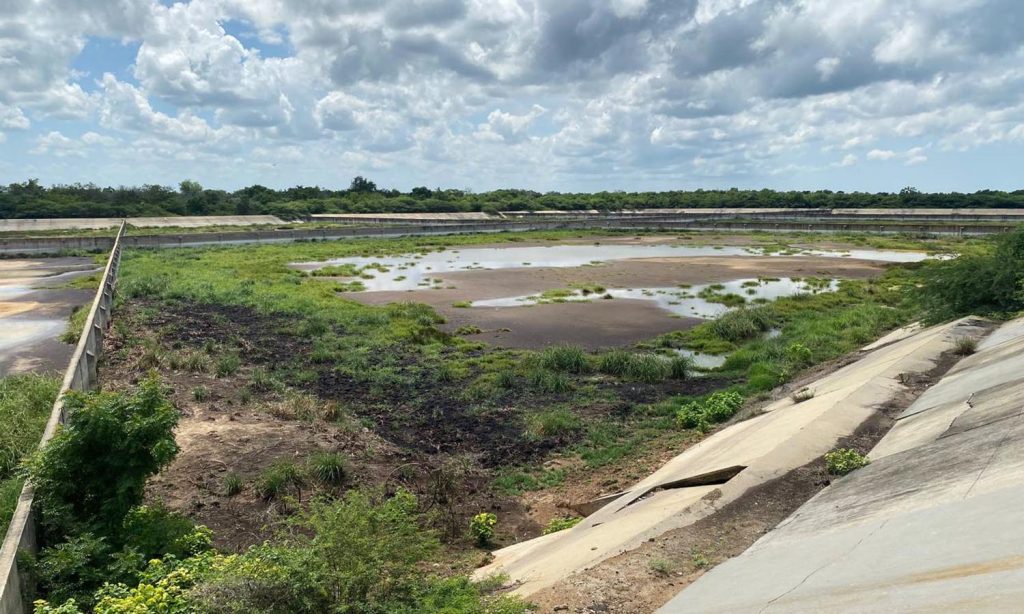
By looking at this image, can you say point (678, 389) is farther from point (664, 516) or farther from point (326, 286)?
point (326, 286)

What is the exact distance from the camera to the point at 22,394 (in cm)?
1476

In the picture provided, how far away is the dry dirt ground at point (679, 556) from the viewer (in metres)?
5.95

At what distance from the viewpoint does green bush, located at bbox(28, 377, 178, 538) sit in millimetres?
8383

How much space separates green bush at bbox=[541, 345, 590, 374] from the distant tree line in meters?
98.9

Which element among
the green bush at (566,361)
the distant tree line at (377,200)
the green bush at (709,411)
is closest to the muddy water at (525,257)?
the green bush at (566,361)

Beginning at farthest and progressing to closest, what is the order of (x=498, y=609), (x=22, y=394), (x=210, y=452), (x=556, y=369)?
(x=556, y=369) < (x=22, y=394) < (x=210, y=452) < (x=498, y=609)

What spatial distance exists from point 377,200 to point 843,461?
129 metres

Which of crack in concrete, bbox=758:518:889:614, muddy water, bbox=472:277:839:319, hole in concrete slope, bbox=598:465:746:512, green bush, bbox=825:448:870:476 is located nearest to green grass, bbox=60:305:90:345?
muddy water, bbox=472:277:839:319

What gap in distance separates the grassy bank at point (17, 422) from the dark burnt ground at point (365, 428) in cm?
175

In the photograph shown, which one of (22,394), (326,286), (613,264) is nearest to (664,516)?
(22,394)

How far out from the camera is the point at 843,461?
841cm

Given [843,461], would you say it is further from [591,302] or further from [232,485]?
[591,302]

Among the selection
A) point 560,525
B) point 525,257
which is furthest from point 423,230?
point 560,525

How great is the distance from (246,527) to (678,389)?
38.6ft
